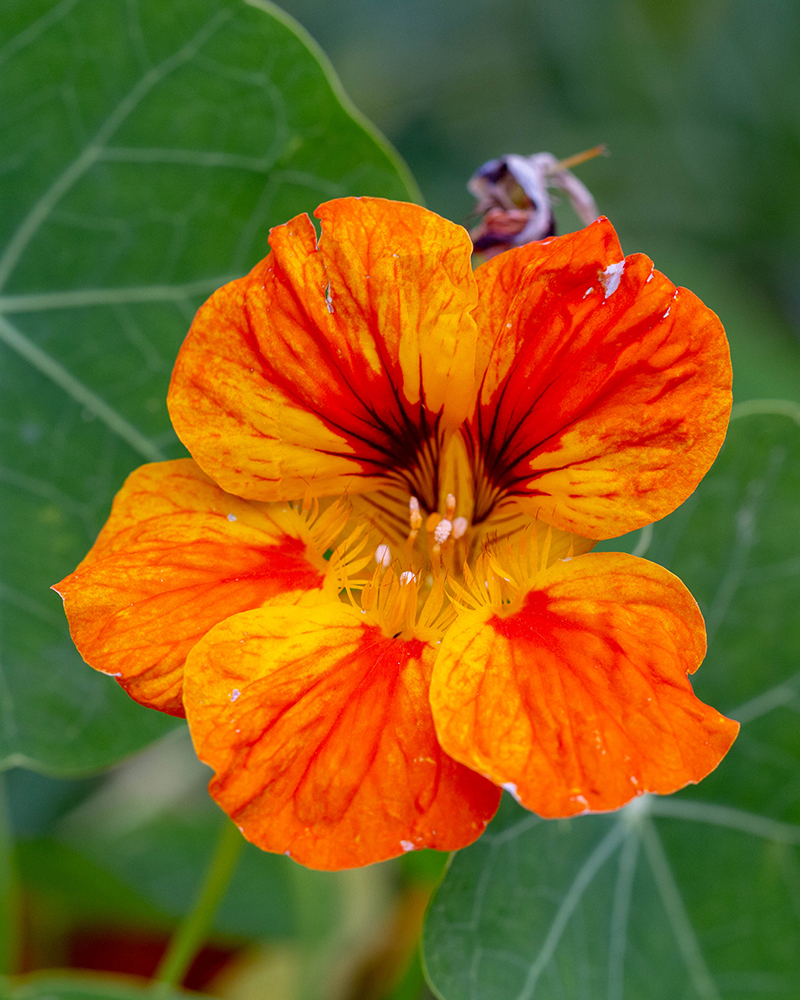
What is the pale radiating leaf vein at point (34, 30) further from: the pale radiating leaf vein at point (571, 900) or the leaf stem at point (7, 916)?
the pale radiating leaf vein at point (571, 900)

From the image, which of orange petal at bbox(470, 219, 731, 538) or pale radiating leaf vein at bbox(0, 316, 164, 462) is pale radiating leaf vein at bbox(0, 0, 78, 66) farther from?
orange petal at bbox(470, 219, 731, 538)

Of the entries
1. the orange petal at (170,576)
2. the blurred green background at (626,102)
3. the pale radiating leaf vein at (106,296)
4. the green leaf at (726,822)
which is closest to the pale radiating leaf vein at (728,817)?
the green leaf at (726,822)

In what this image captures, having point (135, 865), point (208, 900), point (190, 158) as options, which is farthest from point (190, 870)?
point (190, 158)

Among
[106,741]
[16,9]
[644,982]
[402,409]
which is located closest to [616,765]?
[402,409]

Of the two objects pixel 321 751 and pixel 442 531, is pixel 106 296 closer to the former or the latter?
pixel 442 531

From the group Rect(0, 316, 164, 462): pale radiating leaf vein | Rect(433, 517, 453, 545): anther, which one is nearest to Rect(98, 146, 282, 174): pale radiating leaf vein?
Rect(0, 316, 164, 462): pale radiating leaf vein

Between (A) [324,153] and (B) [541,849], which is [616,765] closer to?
(B) [541,849]
